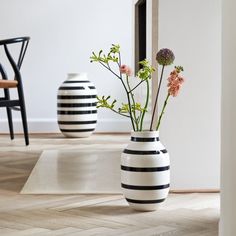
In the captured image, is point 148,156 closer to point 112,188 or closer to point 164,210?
point 164,210

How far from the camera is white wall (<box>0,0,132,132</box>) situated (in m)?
5.64

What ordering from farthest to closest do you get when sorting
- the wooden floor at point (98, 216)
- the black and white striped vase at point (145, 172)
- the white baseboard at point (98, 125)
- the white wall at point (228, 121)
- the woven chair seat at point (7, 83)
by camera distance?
1. the white baseboard at point (98, 125)
2. the woven chair seat at point (7, 83)
3. the black and white striped vase at point (145, 172)
4. the wooden floor at point (98, 216)
5. the white wall at point (228, 121)

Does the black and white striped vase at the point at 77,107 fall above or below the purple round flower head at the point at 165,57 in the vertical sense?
below

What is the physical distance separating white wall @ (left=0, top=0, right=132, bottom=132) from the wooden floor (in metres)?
2.78

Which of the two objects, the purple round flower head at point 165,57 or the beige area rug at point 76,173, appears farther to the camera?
the beige area rug at point 76,173

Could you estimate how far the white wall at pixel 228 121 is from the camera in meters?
1.46

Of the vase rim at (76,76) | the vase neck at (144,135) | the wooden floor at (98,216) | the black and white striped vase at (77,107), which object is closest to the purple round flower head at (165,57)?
the vase neck at (144,135)

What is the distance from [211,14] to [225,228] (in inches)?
50.3

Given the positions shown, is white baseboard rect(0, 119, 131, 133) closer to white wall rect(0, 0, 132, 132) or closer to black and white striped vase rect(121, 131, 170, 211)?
white wall rect(0, 0, 132, 132)

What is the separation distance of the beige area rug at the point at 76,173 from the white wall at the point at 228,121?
3.73ft

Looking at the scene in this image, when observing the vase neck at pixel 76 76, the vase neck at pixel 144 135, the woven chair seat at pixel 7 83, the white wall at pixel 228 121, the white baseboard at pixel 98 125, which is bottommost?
the white baseboard at pixel 98 125

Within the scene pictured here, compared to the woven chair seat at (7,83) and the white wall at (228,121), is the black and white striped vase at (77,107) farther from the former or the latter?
the white wall at (228,121)

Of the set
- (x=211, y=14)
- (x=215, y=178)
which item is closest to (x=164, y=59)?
(x=211, y=14)

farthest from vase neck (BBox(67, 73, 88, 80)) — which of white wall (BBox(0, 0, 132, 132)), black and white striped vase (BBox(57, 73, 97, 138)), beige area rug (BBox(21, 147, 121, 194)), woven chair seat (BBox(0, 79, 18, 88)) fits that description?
beige area rug (BBox(21, 147, 121, 194))
